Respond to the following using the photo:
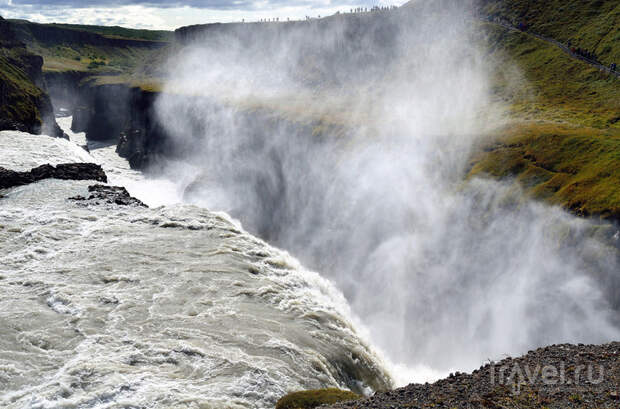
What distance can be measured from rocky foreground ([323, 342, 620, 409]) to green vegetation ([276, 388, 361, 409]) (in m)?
1.02

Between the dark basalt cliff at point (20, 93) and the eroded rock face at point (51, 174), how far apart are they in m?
23.2

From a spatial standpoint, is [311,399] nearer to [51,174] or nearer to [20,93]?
[51,174]

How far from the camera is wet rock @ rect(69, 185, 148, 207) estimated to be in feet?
131

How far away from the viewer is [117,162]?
10725 centimetres

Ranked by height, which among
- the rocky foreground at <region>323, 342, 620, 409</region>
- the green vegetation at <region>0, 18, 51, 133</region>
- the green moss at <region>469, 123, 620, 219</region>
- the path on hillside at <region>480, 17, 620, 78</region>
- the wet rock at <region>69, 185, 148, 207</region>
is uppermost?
the path on hillside at <region>480, 17, 620, 78</region>

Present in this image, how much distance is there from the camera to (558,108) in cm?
5569

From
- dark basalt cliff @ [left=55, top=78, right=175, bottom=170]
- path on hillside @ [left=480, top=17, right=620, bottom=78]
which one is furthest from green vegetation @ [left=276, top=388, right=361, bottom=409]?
dark basalt cliff @ [left=55, top=78, right=175, bottom=170]

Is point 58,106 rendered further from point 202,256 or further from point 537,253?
point 537,253

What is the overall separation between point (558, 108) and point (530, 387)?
4920 cm

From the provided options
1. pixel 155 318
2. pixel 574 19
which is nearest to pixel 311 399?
pixel 155 318

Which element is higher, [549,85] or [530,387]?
[549,85]

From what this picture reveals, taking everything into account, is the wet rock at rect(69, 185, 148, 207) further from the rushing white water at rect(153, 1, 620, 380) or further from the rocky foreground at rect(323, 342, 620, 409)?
the rocky foreground at rect(323, 342, 620, 409)

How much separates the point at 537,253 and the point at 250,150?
51.7 m

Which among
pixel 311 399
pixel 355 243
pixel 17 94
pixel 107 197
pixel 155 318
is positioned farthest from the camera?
pixel 17 94
